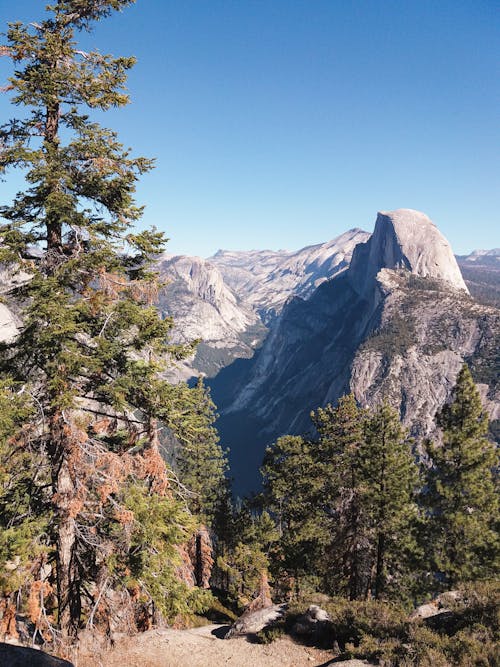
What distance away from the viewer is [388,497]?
70.3 feet

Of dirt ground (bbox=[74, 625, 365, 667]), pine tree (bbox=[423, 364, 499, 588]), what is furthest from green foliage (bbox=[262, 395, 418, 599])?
dirt ground (bbox=[74, 625, 365, 667])

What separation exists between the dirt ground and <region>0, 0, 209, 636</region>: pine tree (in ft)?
13.5

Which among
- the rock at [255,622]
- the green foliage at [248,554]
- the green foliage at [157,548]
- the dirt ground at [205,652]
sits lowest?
the green foliage at [248,554]

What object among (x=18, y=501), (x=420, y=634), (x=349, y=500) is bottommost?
(x=349, y=500)

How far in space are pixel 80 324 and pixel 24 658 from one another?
20.5 ft

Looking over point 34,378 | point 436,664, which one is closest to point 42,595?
point 34,378

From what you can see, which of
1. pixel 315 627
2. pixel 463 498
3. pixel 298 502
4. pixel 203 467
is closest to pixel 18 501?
pixel 315 627

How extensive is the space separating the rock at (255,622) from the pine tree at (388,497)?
24.3ft

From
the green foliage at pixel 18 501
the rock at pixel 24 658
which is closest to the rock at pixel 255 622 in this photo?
the rock at pixel 24 658

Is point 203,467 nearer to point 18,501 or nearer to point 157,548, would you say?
point 157,548

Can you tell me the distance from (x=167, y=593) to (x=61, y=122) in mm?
11086

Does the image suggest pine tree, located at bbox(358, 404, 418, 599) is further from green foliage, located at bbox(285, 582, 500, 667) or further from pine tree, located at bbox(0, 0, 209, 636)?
pine tree, located at bbox(0, 0, 209, 636)

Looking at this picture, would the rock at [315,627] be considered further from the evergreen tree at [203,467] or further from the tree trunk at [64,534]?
the evergreen tree at [203,467]

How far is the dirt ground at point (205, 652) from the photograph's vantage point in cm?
1208
